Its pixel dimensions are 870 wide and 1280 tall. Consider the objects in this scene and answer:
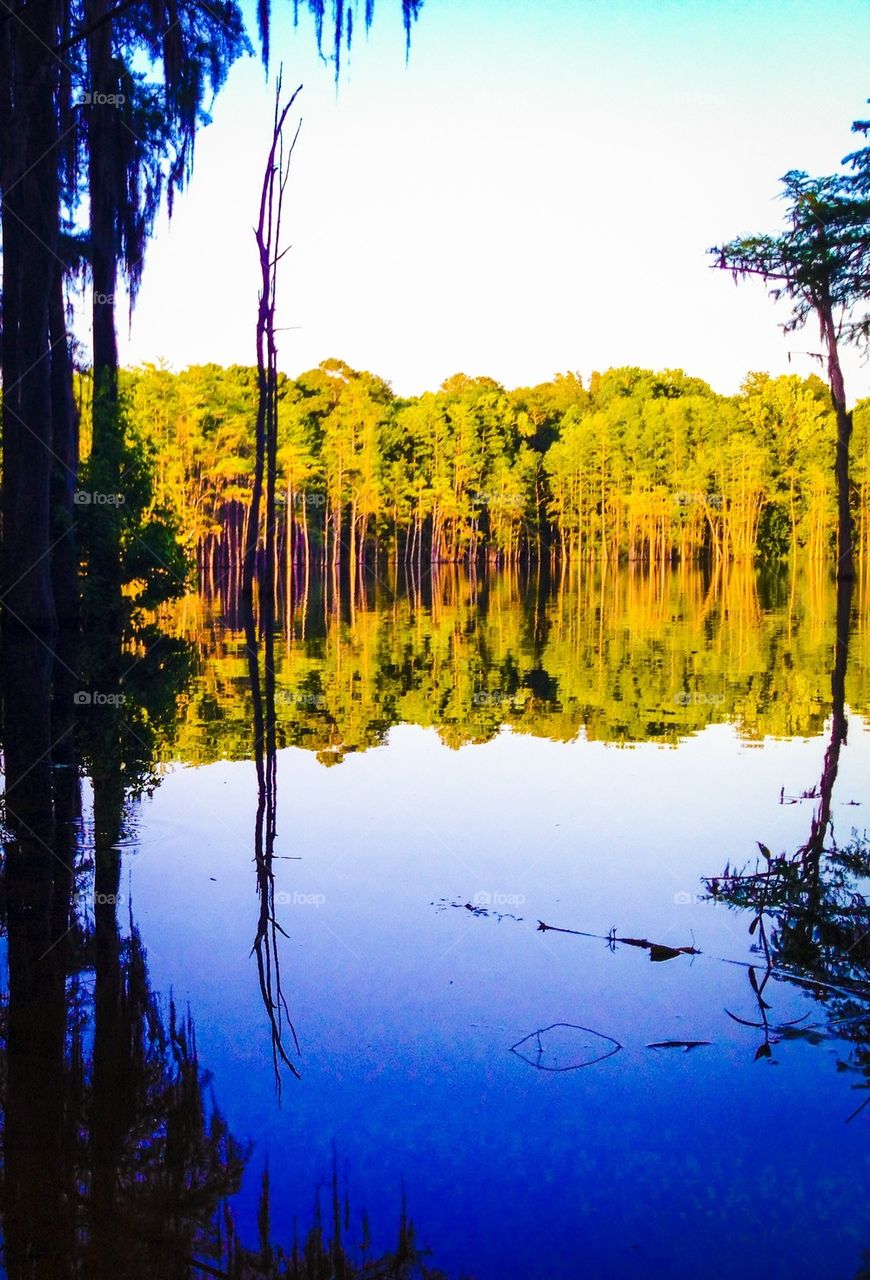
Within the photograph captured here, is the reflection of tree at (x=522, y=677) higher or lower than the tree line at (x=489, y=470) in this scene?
lower

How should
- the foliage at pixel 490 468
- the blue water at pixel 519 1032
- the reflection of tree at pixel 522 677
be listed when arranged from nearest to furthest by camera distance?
the blue water at pixel 519 1032
the reflection of tree at pixel 522 677
the foliage at pixel 490 468

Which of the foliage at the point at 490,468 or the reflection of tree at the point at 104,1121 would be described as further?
the foliage at the point at 490,468

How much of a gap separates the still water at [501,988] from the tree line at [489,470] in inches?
2061

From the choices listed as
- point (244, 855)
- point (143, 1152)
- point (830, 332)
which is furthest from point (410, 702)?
point (830, 332)

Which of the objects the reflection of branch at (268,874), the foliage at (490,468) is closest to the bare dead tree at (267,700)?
the reflection of branch at (268,874)

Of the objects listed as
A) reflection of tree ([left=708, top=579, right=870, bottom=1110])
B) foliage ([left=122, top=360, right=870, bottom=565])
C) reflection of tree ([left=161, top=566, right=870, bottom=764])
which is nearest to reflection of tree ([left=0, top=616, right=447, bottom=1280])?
reflection of tree ([left=708, top=579, right=870, bottom=1110])

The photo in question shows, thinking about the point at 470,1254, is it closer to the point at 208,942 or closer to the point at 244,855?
the point at 208,942

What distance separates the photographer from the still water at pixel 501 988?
10.4ft

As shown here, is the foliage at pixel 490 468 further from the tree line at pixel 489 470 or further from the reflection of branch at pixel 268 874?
the reflection of branch at pixel 268 874

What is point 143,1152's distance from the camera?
3.45m

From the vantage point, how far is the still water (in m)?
3.17

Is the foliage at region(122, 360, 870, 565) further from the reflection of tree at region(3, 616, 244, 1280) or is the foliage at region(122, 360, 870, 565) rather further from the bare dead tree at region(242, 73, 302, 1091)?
the reflection of tree at region(3, 616, 244, 1280)

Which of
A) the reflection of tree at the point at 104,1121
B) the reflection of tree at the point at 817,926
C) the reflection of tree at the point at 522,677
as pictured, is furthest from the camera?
the reflection of tree at the point at 522,677

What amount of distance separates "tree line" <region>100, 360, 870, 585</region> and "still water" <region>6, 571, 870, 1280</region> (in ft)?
172
